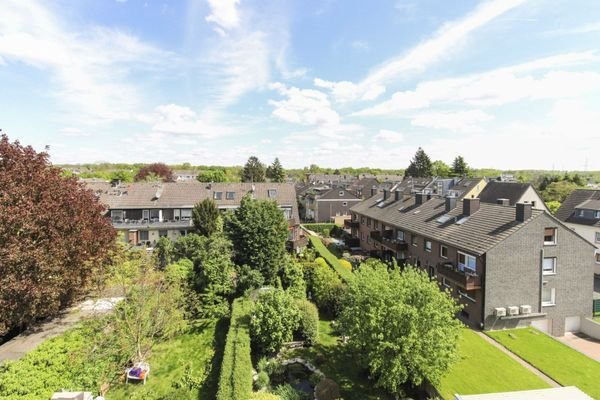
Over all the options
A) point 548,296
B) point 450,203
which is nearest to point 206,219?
point 450,203

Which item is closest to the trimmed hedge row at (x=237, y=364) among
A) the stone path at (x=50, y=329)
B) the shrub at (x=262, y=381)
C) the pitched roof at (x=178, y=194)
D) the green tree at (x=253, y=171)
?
the shrub at (x=262, y=381)

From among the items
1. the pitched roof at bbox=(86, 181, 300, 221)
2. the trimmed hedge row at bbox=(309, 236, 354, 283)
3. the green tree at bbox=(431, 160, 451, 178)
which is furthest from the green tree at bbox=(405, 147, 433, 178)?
the trimmed hedge row at bbox=(309, 236, 354, 283)

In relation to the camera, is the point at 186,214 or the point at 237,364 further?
the point at 186,214

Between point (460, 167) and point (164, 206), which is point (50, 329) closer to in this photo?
point (164, 206)

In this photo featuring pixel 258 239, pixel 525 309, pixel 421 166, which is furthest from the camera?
pixel 421 166

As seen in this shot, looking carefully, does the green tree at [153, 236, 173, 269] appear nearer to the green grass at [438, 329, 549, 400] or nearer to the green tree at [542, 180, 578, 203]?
the green grass at [438, 329, 549, 400]

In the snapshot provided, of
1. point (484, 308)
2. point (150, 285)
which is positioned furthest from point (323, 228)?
point (150, 285)

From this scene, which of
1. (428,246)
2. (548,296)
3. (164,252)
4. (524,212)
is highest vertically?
(524,212)
